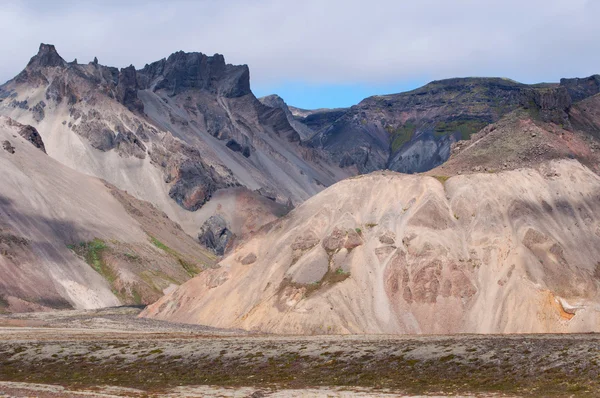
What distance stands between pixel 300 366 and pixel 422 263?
36.5 m

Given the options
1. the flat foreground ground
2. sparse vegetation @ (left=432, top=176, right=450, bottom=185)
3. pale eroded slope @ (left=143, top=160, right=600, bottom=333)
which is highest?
sparse vegetation @ (left=432, top=176, right=450, bottom=185)

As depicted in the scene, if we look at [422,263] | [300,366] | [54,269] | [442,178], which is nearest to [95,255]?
[54,269]

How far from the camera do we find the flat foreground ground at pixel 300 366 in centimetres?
6228

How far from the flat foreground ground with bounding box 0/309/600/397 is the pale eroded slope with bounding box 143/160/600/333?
11.3 m

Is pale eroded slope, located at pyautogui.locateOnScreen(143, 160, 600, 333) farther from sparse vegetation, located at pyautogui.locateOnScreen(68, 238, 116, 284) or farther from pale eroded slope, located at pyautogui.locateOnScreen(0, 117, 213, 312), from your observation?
sparse vegetation, located at pyautogui.locateOnScreen(68, 238, 116, 284)

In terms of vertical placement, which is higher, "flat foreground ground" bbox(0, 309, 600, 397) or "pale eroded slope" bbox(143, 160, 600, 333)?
"pale eroded slope" bbox(143, 160, 600, 333)

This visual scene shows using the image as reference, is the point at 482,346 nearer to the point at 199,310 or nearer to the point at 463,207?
the point at 463,207

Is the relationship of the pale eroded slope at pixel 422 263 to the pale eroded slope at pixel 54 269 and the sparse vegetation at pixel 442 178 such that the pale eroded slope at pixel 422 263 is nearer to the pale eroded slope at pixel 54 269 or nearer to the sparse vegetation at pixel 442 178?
the sparse vegetation at pixel 442 178

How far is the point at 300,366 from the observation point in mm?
74438

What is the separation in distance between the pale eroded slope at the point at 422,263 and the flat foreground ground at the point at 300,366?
11278 millimetres

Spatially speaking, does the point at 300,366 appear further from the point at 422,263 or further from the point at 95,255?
the point at 95,255

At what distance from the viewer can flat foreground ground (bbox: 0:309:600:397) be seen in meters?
62.3

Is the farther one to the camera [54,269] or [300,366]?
[54,269]

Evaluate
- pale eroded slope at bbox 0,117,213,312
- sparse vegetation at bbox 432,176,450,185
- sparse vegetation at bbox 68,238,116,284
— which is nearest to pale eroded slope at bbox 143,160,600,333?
sparse vegetation at bbox 432,176,450,185
